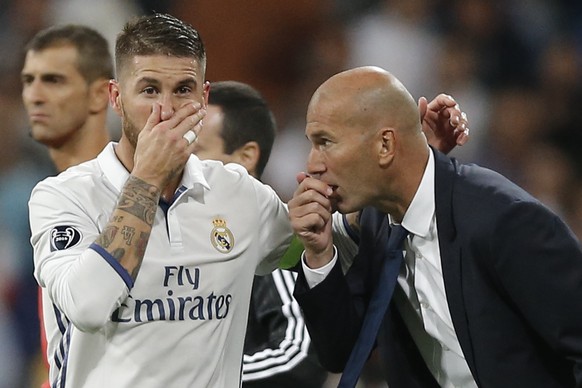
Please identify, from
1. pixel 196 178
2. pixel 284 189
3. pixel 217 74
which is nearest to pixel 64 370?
pixel 196 178

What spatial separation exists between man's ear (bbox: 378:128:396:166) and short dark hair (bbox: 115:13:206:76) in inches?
21.8

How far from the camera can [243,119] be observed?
4.28 metres

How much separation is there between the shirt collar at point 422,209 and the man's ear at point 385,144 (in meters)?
0.12

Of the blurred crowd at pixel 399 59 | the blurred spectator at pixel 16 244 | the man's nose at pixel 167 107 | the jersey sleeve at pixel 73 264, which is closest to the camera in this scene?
the jersey sleeve at pixel 73 264

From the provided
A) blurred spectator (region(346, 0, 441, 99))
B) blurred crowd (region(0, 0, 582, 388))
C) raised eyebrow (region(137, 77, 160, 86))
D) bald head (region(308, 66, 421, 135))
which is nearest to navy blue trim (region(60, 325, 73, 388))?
raised eyebrow (region(137, 77, 160, 86))

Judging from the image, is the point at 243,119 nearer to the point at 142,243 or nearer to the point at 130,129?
the point at 130,129

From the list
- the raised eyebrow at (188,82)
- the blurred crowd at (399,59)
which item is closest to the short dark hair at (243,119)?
the raised eyebrow at (188,82)

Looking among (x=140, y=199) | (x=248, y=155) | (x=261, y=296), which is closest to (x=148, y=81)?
(x=140, y=199)

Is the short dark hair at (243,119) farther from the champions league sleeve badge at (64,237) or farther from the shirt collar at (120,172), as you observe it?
the champions league sleeve badge at (64,237)

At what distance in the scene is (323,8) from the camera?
7254mm

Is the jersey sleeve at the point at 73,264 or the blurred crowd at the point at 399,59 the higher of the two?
the blurred crowd at the point at 399,59

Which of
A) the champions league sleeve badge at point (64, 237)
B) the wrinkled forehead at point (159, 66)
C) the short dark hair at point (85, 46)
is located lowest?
the champions league sleeve badge at point (64, 237)

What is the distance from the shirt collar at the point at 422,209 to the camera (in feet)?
9.77

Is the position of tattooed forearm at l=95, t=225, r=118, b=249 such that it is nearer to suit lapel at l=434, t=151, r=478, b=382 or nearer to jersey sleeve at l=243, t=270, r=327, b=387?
suit lapel at l=434, t=151, r=478, b=382
